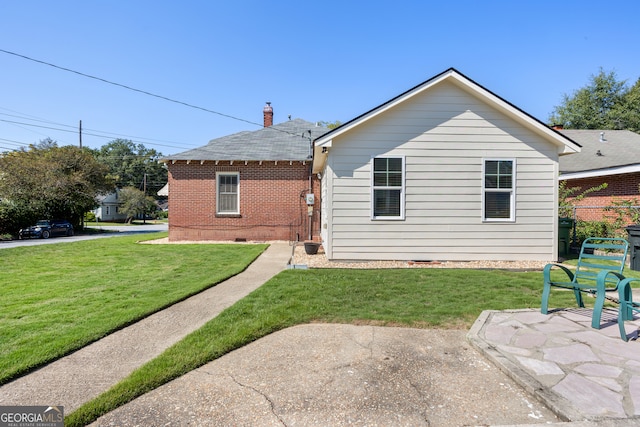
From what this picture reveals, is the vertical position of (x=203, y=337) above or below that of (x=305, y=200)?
below

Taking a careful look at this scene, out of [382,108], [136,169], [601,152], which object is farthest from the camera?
[136,169]

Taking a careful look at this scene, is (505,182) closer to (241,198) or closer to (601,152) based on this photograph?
(241,198)

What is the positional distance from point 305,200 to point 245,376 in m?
11.1

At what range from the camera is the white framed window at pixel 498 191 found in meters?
8.98

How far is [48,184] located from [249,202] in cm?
1720

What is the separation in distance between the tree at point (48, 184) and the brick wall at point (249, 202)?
13047mm

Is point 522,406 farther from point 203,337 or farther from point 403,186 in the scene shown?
point 403,186

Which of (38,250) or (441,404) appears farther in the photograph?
(38,250)

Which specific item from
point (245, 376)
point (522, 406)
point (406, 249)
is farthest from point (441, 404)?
point (406, 249)

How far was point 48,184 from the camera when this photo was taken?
72.8ft

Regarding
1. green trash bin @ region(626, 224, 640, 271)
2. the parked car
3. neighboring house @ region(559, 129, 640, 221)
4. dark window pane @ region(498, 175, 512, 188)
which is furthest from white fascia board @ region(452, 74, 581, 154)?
the parked car

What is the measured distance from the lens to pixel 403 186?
8945mm

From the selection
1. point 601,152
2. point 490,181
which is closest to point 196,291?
point 490,181

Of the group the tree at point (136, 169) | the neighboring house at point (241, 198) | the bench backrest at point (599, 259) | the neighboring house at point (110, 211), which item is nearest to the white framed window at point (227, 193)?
the neighboring house at point (241, 198)
